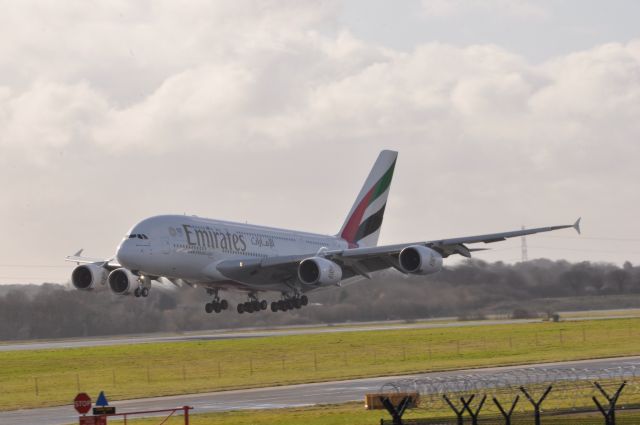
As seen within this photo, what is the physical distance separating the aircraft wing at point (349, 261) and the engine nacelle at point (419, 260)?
740 mm

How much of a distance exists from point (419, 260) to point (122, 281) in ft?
59.3

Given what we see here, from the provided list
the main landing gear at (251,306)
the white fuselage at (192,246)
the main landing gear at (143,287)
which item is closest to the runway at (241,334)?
the main landing gear at (251,306)

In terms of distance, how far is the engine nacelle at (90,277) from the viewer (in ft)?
248

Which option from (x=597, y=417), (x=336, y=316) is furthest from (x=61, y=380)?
(x=336, y=316)

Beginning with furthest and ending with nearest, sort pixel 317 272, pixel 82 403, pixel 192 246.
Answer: pixel 317 272, pixel 192 246, pixel 82 403

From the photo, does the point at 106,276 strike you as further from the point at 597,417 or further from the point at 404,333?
the point at 597,417

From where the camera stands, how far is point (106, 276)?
7619 cm

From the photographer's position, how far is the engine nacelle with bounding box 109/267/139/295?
73312mm

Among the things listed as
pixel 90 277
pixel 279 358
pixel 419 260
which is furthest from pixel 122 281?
pixel 419 260

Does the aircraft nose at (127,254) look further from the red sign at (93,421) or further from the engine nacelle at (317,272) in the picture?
the red sign at (93,421)

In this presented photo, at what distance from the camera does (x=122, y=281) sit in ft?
242

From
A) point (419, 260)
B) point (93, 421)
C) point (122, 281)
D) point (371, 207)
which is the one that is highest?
point (371, 207)

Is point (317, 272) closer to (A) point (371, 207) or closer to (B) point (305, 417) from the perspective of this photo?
(A) point (371, 207)

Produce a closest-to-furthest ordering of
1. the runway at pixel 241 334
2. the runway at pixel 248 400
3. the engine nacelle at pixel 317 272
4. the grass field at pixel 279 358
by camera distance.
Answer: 1. the runway at pixel 248 400
2. the grass field at pixel 279 358
3. the engine nacelle at pixel 317 272
4. the runway at pixel 241 334
